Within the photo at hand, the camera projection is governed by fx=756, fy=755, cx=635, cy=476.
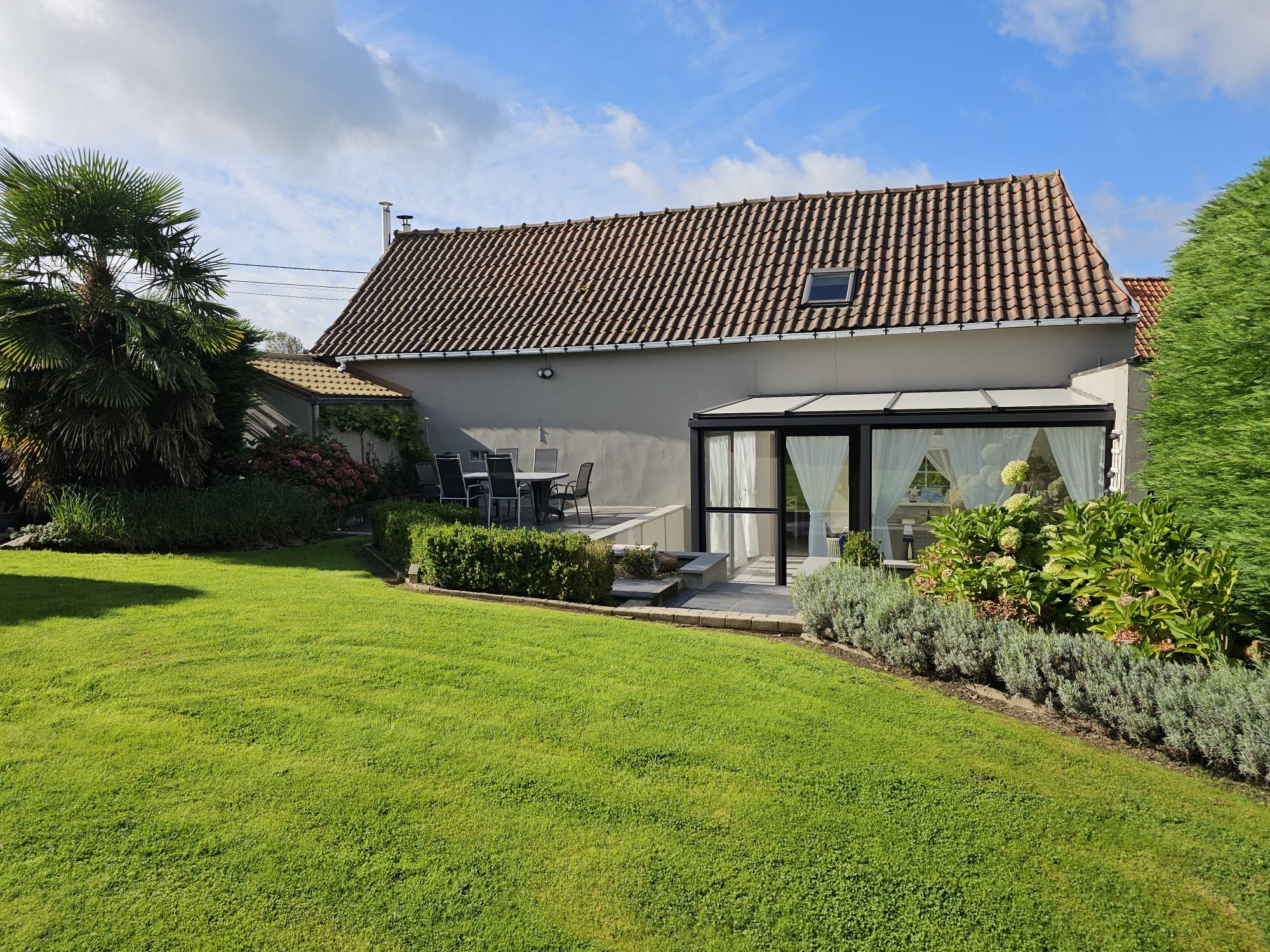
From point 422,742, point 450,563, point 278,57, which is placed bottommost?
point 422,742

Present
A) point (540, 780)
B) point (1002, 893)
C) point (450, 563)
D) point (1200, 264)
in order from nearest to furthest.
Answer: point (1002, 893) → point (540, 780) → point (1200, 264) → point (450, 563)

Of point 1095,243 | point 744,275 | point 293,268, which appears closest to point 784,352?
point 744,275

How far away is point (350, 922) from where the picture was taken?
332 cm

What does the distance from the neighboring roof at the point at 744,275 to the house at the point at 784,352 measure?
6 centimetres

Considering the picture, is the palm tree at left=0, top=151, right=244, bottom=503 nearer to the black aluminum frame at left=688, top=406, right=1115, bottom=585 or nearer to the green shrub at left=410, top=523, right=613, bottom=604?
the green shrub at left=410, top=523, right=613, bottom=604

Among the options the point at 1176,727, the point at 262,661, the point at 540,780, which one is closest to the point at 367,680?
the point at 262,661

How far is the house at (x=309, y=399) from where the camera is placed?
1572cm

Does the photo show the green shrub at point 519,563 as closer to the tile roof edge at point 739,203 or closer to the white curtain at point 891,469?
the white curtain at point 891,469

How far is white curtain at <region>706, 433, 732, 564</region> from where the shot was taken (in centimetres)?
1245

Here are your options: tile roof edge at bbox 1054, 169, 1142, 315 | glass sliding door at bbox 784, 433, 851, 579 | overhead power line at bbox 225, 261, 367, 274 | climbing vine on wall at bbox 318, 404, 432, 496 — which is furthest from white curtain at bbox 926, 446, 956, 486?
overhead power line at bbox 225, 261, 367, 274

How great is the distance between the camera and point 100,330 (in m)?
12.2

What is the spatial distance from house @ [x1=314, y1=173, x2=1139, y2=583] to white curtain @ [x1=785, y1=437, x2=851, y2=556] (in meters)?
0.02

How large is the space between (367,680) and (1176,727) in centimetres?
593

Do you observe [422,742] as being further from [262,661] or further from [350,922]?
[262,661]
